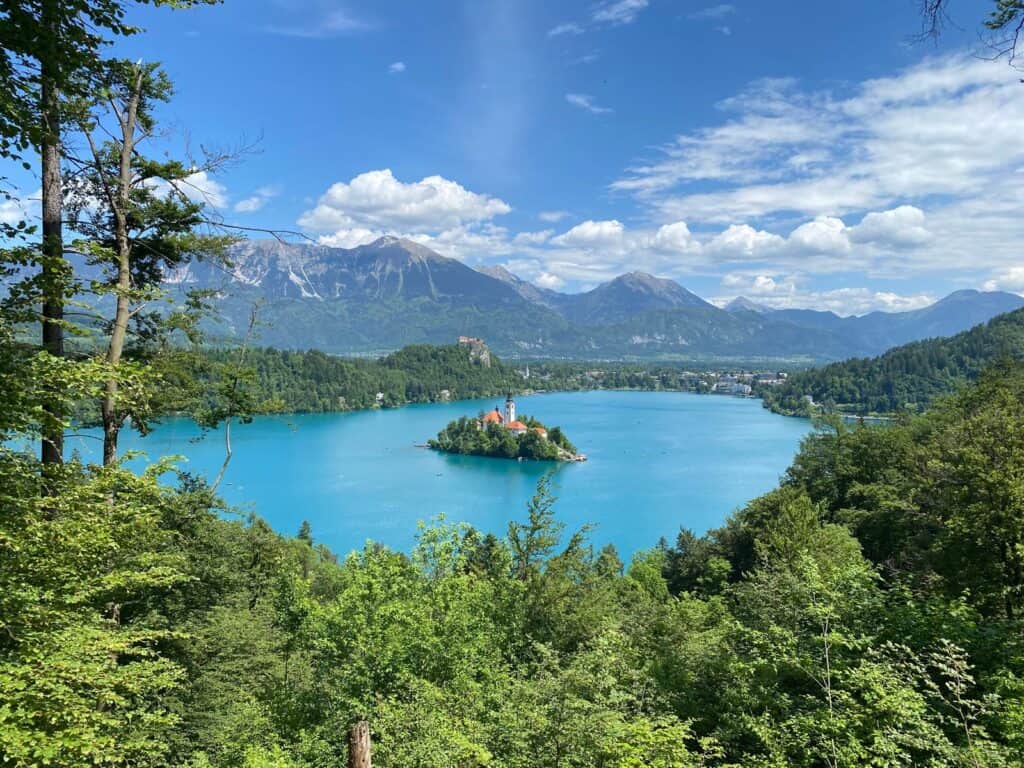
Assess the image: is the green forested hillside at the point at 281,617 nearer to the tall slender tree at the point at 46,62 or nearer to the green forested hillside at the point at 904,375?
the tall slender tree at the point at 46,62

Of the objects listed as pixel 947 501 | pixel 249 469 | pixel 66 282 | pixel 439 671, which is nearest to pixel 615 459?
pixel 249 469

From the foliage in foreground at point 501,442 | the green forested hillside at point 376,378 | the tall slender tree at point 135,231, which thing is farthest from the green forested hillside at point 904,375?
the tall slender tree at point 135,231

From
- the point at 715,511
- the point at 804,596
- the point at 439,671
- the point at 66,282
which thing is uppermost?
the point at 66,282

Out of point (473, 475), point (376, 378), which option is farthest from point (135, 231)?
point (376, 378)

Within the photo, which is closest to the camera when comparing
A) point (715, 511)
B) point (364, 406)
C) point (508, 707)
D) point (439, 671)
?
point (508, 707)

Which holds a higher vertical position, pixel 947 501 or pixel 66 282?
pixel 66 282

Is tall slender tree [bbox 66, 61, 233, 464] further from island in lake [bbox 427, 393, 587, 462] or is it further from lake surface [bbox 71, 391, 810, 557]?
island in lake [bbox 427, 393, 587, 462]

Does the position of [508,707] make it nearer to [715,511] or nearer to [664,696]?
[664,696]
